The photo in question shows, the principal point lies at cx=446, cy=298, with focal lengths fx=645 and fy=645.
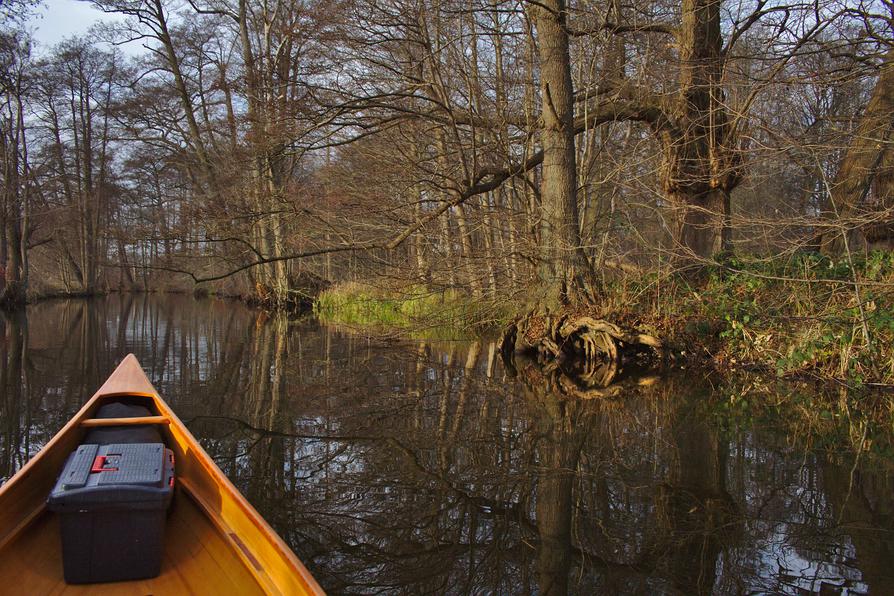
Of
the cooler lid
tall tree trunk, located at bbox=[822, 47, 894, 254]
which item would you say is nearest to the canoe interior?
the cooler lid

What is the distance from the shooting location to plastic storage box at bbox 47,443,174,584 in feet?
8.06

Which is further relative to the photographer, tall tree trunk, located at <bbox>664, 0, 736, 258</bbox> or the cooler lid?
tall tree trunk, located at <bbox>664, 0, 736, 258</bbox>

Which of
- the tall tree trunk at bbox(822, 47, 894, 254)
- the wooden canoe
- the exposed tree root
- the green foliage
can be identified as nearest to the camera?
the wooden canoe

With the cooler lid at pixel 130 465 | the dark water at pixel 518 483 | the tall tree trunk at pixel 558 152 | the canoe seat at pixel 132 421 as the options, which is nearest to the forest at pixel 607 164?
the tall tree trunk at pixel 558 152

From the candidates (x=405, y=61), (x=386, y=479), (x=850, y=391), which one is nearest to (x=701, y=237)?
(x=850, y=391)

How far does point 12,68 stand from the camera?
18.2 metres

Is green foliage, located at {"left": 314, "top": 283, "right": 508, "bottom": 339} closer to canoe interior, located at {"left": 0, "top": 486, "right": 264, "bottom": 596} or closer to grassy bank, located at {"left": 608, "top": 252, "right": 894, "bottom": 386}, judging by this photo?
grassy bank, located at {"left": 608, "top": 252, "right": 894, "bottom": 386}

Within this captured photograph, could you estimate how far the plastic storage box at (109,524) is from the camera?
2457 mm

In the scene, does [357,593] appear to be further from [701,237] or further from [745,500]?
[701,237]

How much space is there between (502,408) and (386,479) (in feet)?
7.45

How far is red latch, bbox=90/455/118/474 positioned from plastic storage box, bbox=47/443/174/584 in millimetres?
25

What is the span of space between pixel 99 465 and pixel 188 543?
50cm

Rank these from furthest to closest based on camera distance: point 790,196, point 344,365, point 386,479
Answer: point 790,196 → point 344,365 → point 386,479

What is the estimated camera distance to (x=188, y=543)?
2.79 m
